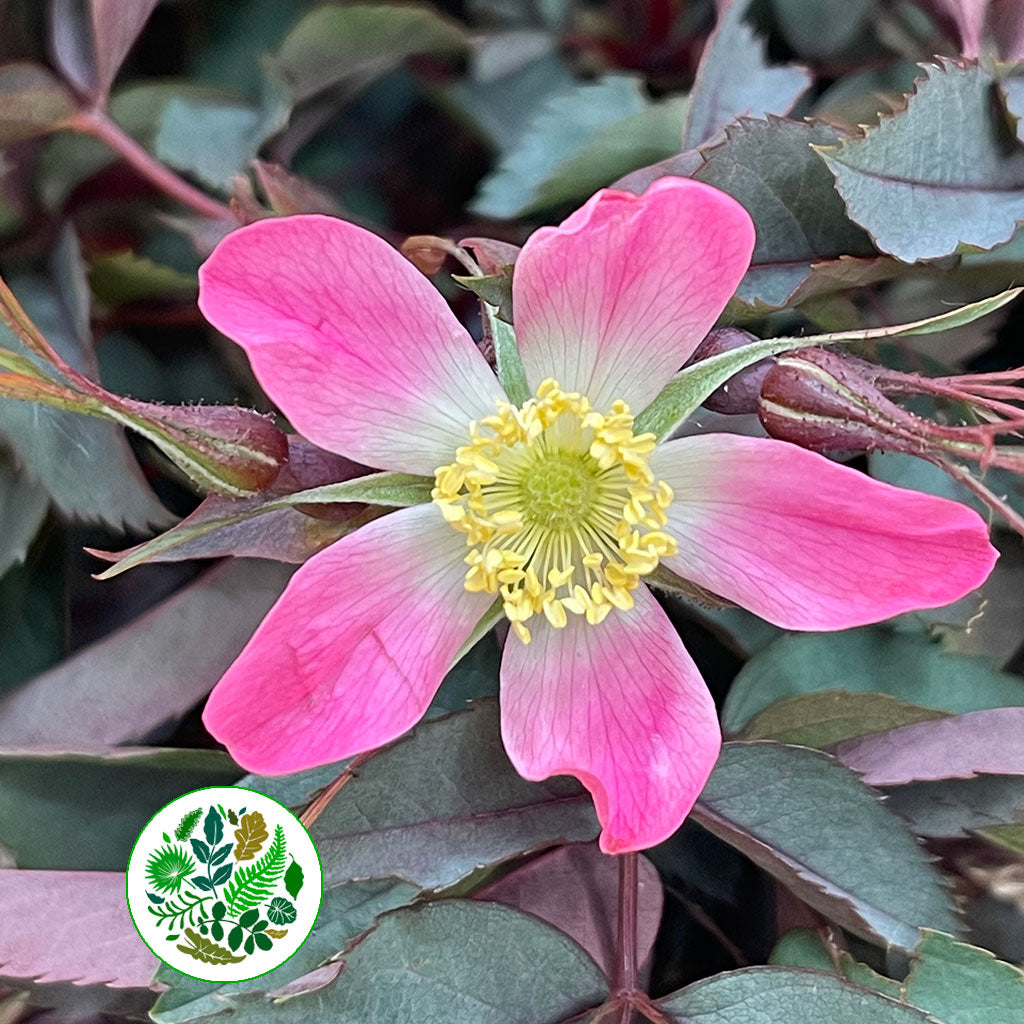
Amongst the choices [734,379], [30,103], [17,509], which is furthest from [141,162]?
[734,379]

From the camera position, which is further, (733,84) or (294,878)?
(733,84)

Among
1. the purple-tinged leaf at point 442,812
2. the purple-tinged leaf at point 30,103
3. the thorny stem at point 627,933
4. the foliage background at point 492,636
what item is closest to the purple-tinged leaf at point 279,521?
the foliage background at point 492,636

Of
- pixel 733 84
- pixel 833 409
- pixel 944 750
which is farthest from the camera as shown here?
pixel 733 84

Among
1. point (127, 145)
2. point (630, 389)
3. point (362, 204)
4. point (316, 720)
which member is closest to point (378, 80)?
point (362, 204)

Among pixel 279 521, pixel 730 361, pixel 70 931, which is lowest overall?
pixel 70 931

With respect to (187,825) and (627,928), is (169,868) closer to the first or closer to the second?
(187,825)

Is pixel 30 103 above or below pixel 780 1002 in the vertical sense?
above

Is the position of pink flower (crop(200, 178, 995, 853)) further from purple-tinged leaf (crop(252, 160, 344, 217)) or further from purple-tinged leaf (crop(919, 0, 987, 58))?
purple-tinged leaf (crop(919, 0, 987, 58))

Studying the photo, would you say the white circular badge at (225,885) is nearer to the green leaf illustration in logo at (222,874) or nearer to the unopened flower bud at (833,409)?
the green leaf illustration in logo at (222,874)
